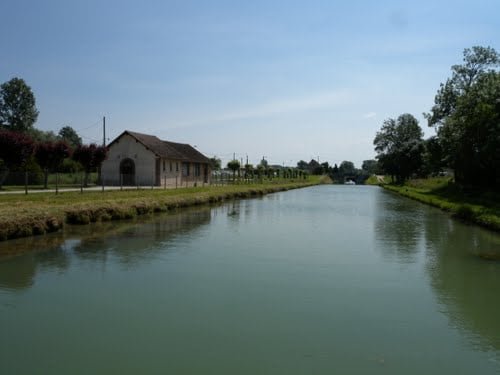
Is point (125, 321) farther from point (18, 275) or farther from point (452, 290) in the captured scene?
point (452, 290)

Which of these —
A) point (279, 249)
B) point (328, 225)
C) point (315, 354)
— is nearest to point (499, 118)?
point (328, 225)

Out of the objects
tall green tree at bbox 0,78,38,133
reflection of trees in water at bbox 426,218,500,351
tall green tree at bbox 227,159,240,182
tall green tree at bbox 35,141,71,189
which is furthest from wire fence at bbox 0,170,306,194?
tall green tree at bbox 0,78,38,133

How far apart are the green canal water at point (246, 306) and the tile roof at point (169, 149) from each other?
88.0 feet

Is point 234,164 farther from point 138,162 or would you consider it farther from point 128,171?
point 128,171

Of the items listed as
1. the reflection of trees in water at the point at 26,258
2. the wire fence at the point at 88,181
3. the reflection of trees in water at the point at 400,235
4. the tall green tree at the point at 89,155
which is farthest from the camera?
the tall green tree at the point at 89,155

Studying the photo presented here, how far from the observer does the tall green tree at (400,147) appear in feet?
262

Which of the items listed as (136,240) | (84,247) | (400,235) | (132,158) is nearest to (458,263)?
(400,235)

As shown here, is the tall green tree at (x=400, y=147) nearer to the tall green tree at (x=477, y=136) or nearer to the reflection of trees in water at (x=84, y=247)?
the tall green tree at (x=477, y=136)

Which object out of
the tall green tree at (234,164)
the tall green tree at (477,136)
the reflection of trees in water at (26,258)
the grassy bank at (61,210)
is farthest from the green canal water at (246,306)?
the tall green tree at (234,164)

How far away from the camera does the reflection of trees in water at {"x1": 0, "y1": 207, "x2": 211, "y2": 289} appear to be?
11.6m

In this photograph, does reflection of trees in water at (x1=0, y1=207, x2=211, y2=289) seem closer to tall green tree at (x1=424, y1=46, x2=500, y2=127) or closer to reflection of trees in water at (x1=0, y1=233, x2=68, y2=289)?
reflection of trees in water at (x1=0, y1=233, x2=68, y2=289)

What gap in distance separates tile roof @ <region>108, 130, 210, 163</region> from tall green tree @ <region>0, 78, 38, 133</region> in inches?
1290

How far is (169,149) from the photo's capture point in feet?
153

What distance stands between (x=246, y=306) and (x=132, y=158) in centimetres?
3572
